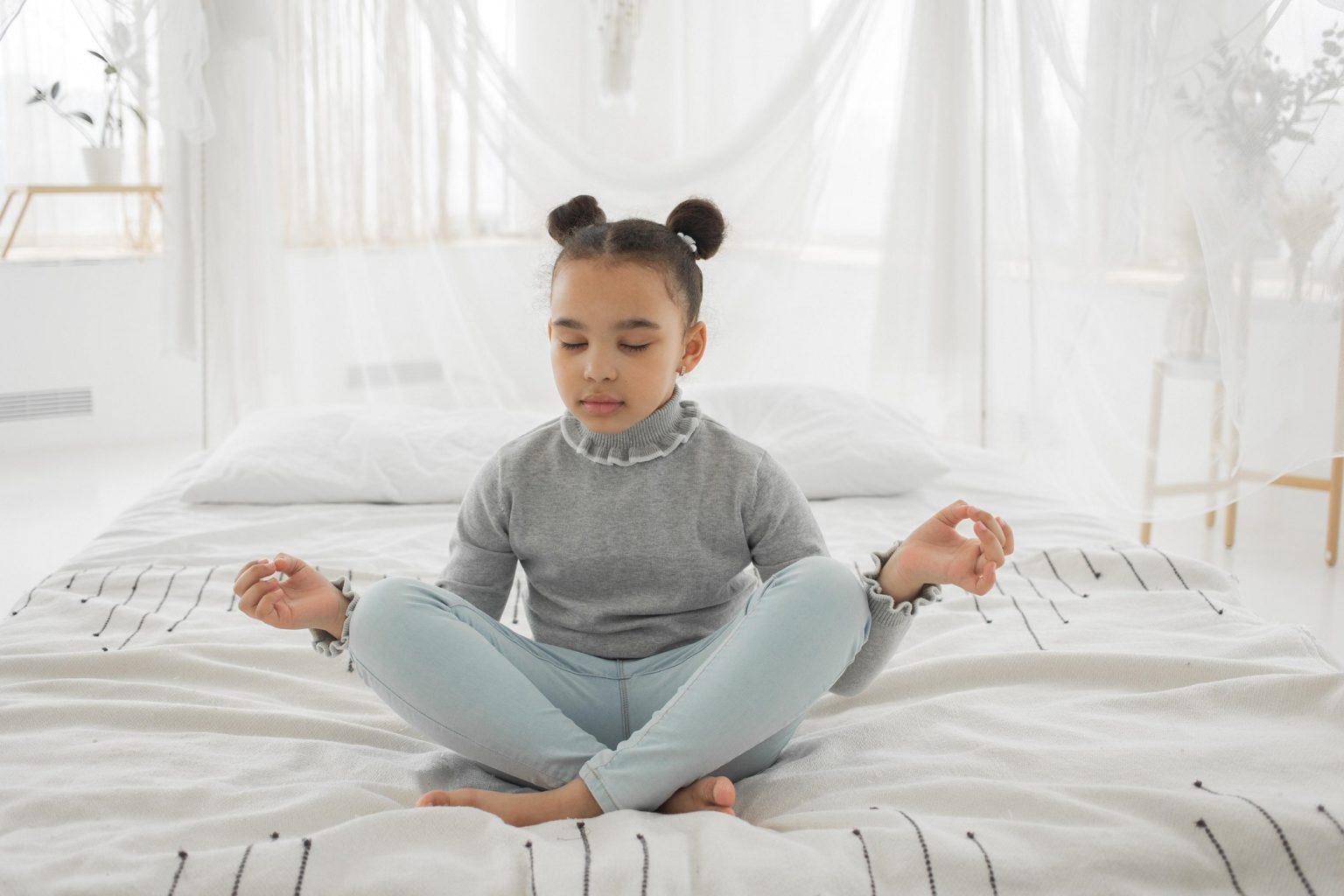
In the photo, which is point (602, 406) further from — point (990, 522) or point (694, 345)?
point (990, 522)

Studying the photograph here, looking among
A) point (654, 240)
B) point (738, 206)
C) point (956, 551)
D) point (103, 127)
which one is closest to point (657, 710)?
point (956, 551)

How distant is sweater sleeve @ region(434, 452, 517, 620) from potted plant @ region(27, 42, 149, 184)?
307 centimetres

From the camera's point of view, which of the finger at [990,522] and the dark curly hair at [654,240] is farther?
the dark curly hair at [654,240]

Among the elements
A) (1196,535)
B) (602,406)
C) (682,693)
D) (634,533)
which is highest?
(602,406)

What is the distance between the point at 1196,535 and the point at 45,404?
3.35m

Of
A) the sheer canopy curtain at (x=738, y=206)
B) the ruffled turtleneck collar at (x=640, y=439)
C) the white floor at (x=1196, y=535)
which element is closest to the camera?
the ruffled turtleneck collar at (x=640, y=439)

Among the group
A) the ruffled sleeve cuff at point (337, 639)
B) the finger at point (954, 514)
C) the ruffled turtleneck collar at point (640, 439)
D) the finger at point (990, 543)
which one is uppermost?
the ruffled turtleneck collar at point (640, 439)

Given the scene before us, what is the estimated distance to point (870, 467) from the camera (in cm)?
233

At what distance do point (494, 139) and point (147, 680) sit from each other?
160 centimetres

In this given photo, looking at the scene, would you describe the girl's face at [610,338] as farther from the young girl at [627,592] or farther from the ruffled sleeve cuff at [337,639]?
the ruffled sleeve cuff at [337,639]

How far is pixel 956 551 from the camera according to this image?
4.16 ft

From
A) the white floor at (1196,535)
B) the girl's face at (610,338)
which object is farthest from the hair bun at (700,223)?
the white floor at (1196,535)

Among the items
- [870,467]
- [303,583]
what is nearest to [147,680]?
[303,583]

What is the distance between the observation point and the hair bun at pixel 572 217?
1.46 meters
